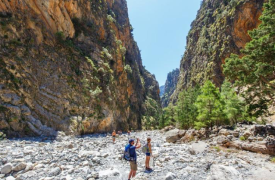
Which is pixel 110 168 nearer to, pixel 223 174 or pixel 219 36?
pixel 223 174

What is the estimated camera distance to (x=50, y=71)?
20.9 metres

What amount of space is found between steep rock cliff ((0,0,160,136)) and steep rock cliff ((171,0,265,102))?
126ft

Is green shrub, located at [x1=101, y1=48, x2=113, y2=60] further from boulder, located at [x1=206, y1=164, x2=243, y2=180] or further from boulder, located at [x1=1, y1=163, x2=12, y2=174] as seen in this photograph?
boulder, located at [x1=206, y1=164, x2=243, y2=180]

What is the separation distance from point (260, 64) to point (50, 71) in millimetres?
22114

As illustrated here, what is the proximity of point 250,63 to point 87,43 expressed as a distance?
2881cm

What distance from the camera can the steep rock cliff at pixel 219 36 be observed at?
45.7 m

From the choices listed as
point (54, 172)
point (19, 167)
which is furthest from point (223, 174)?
point (19, 167)

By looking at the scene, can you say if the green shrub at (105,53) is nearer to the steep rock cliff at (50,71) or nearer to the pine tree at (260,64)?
the steep rock cliff at (50,71)

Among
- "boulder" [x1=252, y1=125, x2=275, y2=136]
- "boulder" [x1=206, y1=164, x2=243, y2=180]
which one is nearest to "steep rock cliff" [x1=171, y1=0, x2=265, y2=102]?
"boulder" [x1=252, y1=125, x2=275, y2=136]

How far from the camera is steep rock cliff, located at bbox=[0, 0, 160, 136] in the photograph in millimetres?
15844

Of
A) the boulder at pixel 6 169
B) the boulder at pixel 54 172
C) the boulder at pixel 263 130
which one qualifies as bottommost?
the boulder at pixel 54 172

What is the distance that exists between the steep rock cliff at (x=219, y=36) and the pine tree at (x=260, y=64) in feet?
137

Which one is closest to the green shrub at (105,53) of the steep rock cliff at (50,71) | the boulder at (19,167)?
the steep rock cliff at (50,71)

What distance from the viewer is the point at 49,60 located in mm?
21625
